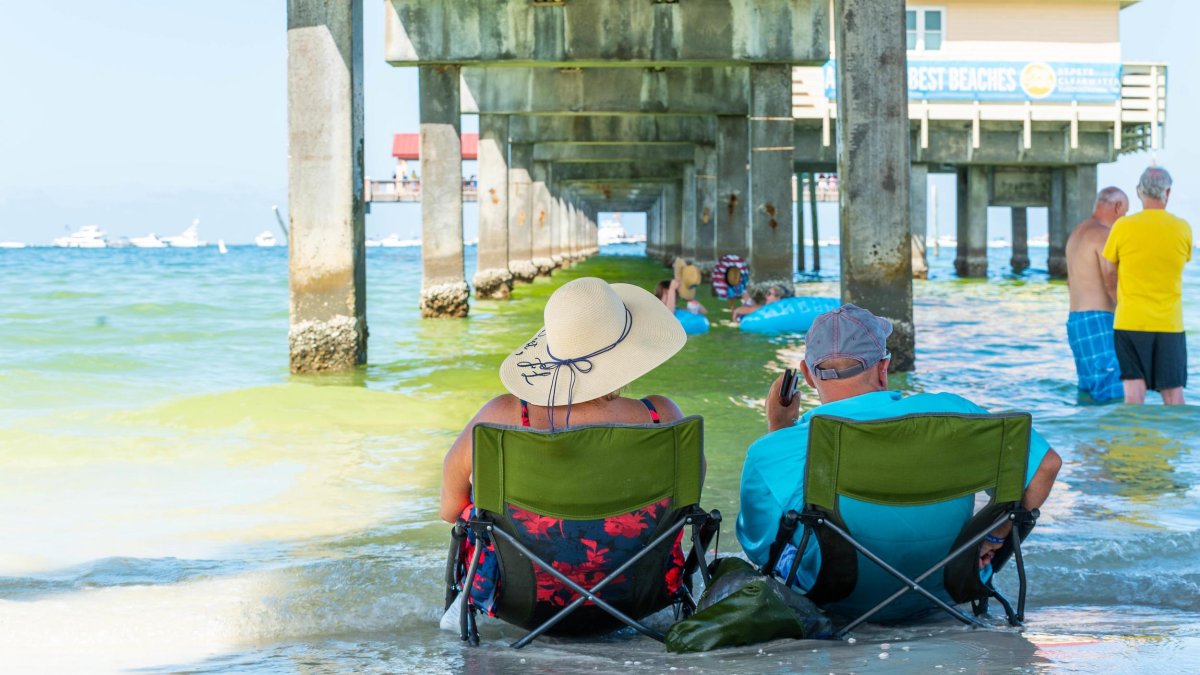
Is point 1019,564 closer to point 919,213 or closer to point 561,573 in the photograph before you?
point 561,573

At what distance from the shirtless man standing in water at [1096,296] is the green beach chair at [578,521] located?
5421mm

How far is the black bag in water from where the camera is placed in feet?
11.4

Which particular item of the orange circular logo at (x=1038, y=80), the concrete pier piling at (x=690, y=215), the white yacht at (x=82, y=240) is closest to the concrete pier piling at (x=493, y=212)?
the concrete pier piling at (x=690, y=215)

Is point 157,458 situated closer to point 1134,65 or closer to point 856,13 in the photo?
point 856,13

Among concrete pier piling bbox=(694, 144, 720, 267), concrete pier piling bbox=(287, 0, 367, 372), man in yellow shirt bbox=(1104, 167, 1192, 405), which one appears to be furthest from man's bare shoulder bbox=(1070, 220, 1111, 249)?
concrete pier piling bbox=(694, 144, 720, 267)

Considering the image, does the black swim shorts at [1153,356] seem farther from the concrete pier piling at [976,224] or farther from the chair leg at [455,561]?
the concrete pier piling at [976,224]

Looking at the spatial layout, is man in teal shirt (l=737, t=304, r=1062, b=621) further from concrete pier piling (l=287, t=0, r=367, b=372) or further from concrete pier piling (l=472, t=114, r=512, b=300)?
concrete pier piling (l=472, t=114, r=512, b=300)

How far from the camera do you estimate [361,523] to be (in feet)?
20.3

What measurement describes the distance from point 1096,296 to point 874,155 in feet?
8.13

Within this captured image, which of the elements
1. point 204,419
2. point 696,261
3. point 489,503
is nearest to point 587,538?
point 489,503

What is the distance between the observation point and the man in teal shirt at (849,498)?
3725 mm

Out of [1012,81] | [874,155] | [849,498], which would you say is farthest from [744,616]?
[1012,81]

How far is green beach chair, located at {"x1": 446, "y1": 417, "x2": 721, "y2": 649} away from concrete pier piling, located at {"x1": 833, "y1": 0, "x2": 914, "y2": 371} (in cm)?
701

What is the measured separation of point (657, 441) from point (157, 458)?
5547 mm
